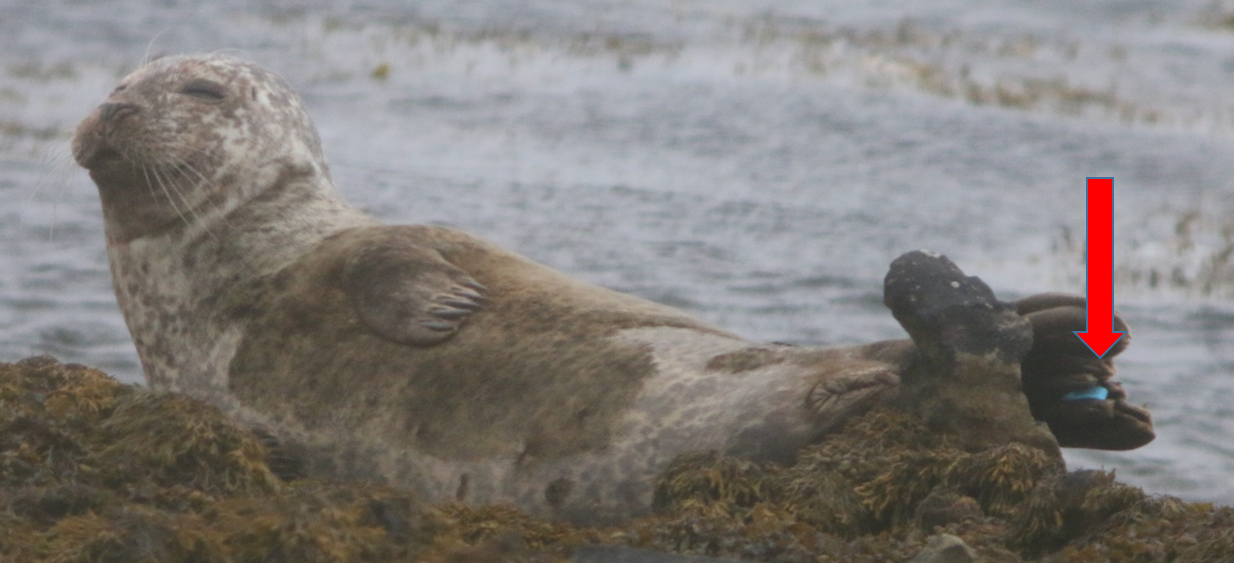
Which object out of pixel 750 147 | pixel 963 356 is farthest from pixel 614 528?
pixel 750 147

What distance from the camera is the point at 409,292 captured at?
225 inches

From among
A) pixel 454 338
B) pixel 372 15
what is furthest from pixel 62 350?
pixel 372 15

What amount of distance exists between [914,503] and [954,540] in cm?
72

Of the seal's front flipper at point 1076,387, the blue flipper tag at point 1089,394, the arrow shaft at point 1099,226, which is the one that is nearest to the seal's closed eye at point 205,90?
the seal's front flipper at point 1076,387

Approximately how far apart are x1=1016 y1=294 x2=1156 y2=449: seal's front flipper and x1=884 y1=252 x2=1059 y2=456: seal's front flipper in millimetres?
117

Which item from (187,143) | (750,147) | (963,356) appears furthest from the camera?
(750,147)

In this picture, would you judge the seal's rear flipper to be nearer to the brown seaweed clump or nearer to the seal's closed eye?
the brown seaweed clump

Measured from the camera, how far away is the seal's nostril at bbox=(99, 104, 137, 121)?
6469 mm

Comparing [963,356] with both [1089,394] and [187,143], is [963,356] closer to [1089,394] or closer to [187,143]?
[1089,394]

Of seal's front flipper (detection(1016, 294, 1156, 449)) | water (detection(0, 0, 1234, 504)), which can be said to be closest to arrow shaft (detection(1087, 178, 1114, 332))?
water (detection(0, 0, 1234, 504))

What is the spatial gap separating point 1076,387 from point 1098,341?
0.14 meters

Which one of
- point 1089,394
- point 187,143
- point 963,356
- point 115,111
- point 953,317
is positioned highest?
point 115,111

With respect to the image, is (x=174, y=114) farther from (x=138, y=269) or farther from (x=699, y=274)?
(x=699, y=274)

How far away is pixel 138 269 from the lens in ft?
21.4
